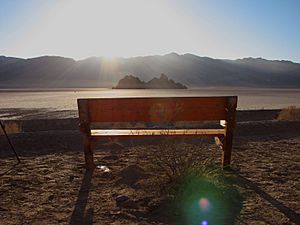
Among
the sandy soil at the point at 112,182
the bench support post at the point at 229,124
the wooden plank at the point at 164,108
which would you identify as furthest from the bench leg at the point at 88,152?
the bench support post at the point at 229,124

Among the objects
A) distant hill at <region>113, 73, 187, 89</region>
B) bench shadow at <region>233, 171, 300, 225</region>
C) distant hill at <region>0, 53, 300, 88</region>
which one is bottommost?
distant hill at <region>0, 53, 300, 88</region>

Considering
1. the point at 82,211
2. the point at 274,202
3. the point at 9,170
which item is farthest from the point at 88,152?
the point at 274,202

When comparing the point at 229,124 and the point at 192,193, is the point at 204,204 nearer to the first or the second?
the point at 192,193

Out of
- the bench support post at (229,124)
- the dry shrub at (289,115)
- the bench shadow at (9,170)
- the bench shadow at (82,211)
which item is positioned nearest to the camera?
the bench shadow at (82,211)

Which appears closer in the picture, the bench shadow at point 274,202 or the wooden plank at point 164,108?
the bench shadow at point 274,202

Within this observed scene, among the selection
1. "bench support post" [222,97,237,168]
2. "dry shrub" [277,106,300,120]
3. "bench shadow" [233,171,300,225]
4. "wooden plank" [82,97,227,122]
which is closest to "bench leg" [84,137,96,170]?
"wooden plank" [82,97,227,122]

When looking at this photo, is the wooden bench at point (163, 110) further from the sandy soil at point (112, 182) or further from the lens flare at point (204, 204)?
the lens flare at point (204, 204)

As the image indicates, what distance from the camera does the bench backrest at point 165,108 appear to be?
202 inches

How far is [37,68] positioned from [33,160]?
Answer: 12869cm

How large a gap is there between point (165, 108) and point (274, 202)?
1990 mm

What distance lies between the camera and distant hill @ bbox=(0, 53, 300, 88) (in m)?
114

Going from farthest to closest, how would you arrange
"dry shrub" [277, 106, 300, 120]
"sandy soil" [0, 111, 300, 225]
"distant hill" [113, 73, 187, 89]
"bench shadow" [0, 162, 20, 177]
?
1. "distant hill" [113, 73, 187, 89]
2. "dry shrub" [277, 106, 300, 120]
3. "bench shadow" [0, 162, 20, 177]
4. "sandy soil" [0, 111, 300, 225]

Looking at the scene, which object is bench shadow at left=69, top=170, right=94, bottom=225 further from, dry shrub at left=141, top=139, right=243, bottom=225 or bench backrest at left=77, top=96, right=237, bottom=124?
bench backrest at left=77, top=96, right=237, bottom=124

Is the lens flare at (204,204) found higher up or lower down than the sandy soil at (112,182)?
higher up
